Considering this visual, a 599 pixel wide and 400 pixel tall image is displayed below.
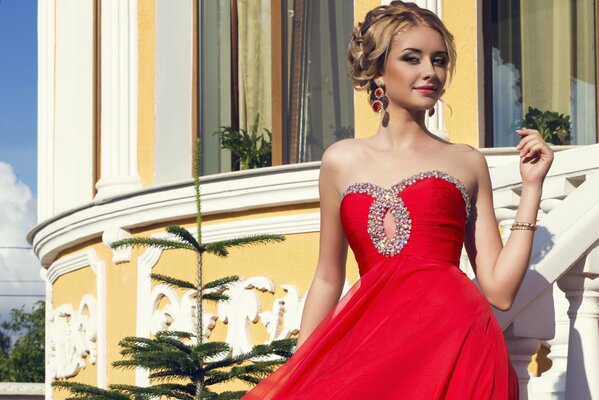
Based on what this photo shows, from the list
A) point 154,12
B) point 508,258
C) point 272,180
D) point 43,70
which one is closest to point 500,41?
point 272,180

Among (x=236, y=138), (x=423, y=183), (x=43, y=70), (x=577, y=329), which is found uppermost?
(x=43, y=70)

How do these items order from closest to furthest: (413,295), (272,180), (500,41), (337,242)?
1. (413,295)
2. (337,242)
3. (272,180)
4. (500,41)

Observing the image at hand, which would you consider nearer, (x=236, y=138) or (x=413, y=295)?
(x=413, y=295)

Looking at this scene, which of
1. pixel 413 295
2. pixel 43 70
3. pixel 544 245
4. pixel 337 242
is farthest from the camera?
pixel 43 70

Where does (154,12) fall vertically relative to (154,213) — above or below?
above

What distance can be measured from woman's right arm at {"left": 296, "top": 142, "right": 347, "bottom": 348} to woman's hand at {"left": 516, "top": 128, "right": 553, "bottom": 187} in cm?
52

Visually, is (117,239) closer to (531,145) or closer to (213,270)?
(213,270)

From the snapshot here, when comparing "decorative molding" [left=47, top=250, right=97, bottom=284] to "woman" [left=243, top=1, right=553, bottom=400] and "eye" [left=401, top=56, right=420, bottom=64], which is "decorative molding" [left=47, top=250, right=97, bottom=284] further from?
"eye" [left=401, top=56, right=420, bottom=64]

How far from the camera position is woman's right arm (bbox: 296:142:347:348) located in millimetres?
4117

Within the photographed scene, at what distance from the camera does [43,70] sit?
487 inches

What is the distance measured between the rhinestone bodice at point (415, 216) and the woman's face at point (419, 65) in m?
0.21

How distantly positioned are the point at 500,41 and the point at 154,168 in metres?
2.52

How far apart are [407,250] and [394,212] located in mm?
106

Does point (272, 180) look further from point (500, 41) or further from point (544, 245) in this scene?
point (544, 245)
